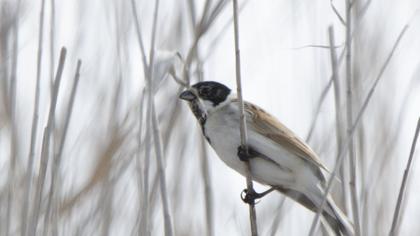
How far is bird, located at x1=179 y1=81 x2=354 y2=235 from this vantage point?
9.85ft

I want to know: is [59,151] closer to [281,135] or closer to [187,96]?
[187,96]

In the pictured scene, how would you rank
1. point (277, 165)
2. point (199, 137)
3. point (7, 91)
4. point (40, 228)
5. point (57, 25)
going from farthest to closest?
point (277, 165), point (199, 137), point (57, 25), point (7, 91), point (40, 228)

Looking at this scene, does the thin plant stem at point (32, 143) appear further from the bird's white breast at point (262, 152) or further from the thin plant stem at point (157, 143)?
the bird's white breast at point (262, 152)

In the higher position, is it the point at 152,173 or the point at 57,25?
the point at 57,25

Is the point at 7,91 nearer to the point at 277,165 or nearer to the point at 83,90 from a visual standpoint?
the point at 83,90

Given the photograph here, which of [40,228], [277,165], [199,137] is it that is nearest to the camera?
[40,228]

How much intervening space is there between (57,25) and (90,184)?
2.16 feet

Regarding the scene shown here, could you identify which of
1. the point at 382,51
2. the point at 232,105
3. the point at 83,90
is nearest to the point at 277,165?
the point at 232,105

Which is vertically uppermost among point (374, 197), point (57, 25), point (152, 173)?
point (57, 25)

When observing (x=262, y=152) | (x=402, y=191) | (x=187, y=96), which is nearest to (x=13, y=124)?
(x=187, y=96)

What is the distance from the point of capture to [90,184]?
2441mm

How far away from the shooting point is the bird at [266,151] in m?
3.00

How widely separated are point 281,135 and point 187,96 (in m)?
0.45

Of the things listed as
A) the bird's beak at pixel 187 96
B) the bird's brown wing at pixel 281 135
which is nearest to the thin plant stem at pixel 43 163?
the bird's beak at pixel 187 96
